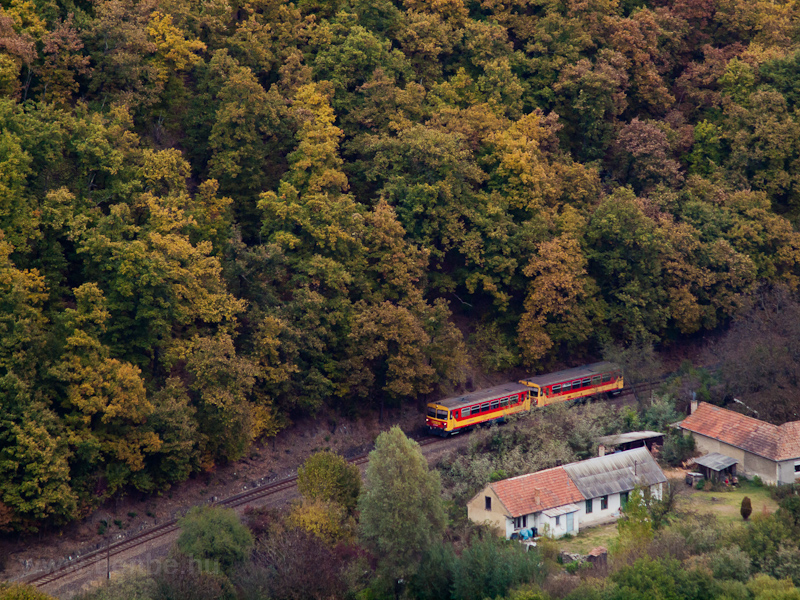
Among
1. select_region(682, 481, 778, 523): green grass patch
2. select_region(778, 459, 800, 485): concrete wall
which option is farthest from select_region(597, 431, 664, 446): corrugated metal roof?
select_region(778, 459, 800, 485): concrete wall

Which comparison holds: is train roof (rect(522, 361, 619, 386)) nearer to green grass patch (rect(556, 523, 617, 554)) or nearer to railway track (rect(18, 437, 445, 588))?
green grass patch (rect(556, 523, 617, 554))

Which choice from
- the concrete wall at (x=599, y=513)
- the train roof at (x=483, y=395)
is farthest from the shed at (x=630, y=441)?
the train roof at (x=483, y=395)

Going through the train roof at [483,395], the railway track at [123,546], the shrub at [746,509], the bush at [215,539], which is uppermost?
the train roof at [483,395]

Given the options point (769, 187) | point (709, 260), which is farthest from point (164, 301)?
point (769, 187)

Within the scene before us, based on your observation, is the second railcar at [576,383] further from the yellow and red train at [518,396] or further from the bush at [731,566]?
the bush at [731,566]

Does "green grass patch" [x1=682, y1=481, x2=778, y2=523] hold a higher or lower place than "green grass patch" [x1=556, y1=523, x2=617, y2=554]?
higher

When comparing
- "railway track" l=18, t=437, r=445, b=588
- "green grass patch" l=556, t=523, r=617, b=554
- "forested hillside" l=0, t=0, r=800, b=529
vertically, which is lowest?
"green grass patch" l=556, t=523, r=617, b=554
